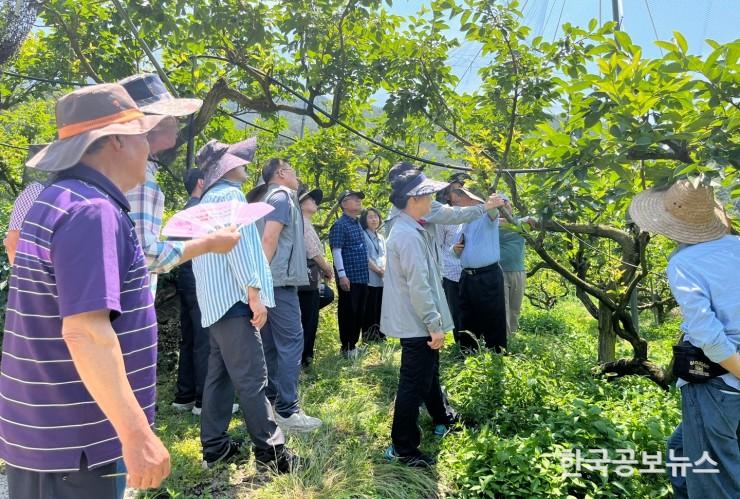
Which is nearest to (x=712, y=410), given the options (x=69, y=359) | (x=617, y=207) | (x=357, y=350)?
(x=617, y=207)

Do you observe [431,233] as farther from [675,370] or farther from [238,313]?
[675,370]

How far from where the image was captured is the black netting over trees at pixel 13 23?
3512 mm

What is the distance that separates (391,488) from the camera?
2824 millimetres

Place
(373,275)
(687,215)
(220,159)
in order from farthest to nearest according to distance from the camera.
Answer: (373,275) → (220,159) → (687,215)

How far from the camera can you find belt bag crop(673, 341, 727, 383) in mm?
2326

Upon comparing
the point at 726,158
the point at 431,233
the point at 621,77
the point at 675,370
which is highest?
the point at 621,77

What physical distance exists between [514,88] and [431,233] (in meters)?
1.73

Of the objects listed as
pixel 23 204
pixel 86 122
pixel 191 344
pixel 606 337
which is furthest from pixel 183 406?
pixel 606 337

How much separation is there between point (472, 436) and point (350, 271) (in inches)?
111

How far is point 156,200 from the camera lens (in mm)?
2316

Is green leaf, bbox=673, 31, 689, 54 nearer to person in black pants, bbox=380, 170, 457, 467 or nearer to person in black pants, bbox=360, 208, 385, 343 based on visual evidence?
person in black pants, bbox=380, 170, 457, 467

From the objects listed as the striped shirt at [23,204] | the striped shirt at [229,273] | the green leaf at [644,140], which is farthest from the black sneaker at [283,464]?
the green leaf at [644,140]

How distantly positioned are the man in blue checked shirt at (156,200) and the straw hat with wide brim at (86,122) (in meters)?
0.27

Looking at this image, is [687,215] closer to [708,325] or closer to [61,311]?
[708,325]
